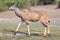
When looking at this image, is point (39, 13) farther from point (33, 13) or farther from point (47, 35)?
point (47, 35)

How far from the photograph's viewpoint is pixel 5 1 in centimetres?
4225

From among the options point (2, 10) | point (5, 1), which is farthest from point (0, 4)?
point (2, 10)

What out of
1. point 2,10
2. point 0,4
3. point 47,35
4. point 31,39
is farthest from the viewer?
point 2,10

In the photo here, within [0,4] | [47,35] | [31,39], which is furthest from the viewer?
[0,4]

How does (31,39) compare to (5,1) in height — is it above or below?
above

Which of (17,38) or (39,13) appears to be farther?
(39,13)

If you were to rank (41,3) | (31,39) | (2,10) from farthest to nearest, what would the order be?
(41,3), (2,10), (31,39)

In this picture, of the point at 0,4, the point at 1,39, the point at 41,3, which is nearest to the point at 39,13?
the point at 1,39

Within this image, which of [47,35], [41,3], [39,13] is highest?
[39,13]

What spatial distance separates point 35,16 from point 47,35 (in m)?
1.40

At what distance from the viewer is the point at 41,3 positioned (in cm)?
6525

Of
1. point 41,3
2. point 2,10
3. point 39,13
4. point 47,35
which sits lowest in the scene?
point 41,3

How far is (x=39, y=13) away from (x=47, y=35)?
1467 millimetres

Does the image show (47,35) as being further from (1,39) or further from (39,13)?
(1,39)
